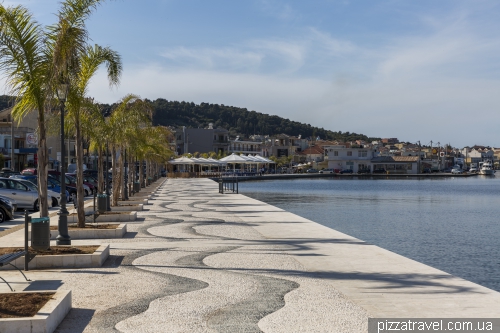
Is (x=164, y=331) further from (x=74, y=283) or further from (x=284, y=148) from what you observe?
(x=284, y=148)

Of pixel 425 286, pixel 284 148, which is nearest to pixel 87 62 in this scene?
pixel 425 286

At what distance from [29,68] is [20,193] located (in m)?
15.2

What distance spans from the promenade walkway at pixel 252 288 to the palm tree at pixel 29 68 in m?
2.68

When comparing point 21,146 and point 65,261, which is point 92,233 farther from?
point 21,146

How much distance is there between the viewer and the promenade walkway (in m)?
7.67

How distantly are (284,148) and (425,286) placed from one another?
156 m

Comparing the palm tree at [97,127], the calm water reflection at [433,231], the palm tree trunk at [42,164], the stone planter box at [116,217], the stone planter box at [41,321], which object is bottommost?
the calm water reflection at [433,231]

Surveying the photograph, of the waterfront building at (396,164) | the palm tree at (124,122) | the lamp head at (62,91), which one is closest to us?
the lamp head at (62,91)

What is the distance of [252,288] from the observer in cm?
961

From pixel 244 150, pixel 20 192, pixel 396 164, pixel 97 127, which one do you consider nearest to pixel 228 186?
pixel 20 192

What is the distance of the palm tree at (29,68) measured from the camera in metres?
12.9

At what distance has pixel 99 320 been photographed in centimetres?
767

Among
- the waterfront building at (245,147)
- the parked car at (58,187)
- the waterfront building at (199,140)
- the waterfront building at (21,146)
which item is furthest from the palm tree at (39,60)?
the waterfront building at (245,147)

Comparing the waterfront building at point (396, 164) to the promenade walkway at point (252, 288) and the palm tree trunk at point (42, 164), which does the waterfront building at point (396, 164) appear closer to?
the promenade walkway at point (252, 288)
